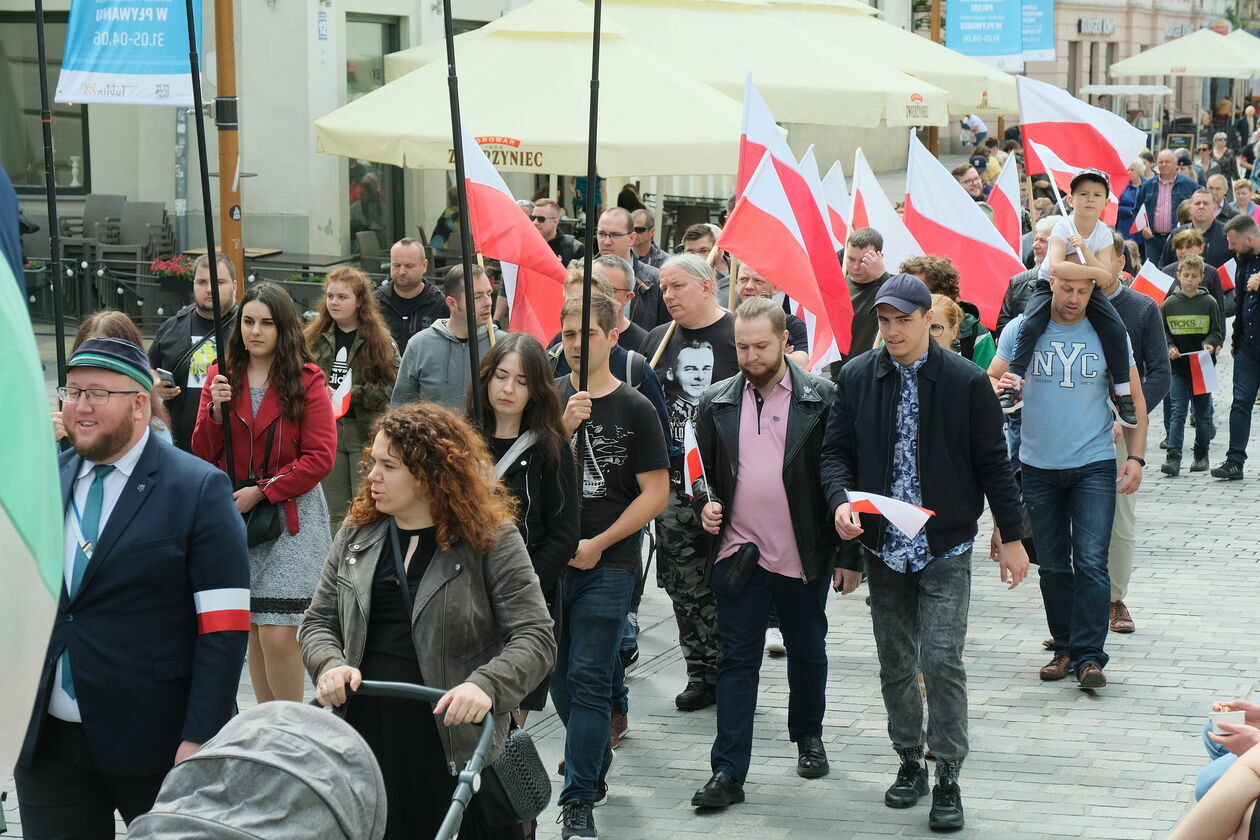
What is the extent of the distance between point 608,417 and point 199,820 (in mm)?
3893

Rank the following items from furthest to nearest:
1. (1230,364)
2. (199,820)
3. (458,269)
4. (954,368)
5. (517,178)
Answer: (517,178), (1230,364), (458,269), (954,368), (199,820)

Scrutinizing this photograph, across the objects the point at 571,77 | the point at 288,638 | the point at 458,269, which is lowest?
Answer: the point at 288,638

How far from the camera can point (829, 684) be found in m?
8.18

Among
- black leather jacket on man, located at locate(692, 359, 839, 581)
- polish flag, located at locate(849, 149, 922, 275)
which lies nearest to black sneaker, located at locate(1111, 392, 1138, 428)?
black leather jacket on man, located at locate(692, 359, 839, 581)

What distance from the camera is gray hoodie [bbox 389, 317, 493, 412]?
783 centimetres

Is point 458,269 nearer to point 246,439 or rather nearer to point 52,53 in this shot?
point 246,439

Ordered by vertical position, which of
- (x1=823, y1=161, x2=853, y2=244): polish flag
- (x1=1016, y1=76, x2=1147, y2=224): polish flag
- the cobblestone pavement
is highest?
(x1=1016, y1=76, x2=1147, y2=224): polish flag

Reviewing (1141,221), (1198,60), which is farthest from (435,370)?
(1198,60)

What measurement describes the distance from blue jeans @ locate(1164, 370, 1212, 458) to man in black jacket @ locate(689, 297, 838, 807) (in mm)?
7572

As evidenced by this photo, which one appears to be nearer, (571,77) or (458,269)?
(458,269)

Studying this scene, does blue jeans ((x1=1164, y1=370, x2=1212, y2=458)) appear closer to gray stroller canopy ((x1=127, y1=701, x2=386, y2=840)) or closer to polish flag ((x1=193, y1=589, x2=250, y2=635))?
polish flag ((x1=193, y1=589, x2=250, y2=635))

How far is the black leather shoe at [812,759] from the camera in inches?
269

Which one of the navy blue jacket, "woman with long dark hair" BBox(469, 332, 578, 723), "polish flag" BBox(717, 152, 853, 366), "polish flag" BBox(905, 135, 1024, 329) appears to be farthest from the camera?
"polish flag" BBox(905, 135, 1024, 329)

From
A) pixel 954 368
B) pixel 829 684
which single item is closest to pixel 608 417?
pixel 954 368
